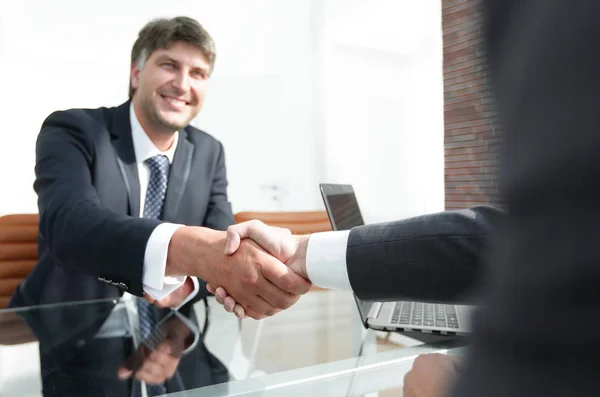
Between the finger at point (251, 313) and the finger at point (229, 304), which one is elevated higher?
the finger at point (229, 304)

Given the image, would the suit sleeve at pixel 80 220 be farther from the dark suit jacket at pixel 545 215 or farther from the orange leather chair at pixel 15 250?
the dark suit jacket at pixel 545 215

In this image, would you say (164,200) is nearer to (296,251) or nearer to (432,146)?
(296,251)

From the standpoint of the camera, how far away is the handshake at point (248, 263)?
107cm

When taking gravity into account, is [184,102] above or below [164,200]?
above

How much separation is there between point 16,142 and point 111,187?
2711 mm

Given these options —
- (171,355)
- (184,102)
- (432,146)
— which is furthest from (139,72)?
(432,146)

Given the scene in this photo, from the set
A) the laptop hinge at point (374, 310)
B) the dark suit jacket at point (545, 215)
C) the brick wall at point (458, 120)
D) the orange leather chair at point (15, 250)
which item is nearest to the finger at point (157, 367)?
the laptop hinge at point (374, 310)

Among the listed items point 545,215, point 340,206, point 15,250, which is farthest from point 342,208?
point 15,250

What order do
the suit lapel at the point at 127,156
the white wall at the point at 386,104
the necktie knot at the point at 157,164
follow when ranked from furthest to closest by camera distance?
the white wall at the point at 386,104 → the necktie knot at the point at 157,164 → the suit lapel at the point at 127,156

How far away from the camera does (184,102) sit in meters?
1.86

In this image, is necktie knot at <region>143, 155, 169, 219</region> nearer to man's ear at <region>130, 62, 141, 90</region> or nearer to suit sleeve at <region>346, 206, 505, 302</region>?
man's ear at <region>130, 62, 141, 90</region>

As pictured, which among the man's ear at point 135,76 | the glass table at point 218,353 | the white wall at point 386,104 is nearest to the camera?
the glass table at point 218,353

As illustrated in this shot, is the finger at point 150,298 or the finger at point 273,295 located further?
the finger at point 150,298

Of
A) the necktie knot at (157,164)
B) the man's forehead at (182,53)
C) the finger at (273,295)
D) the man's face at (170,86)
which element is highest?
the man's forehead at (182,53)
